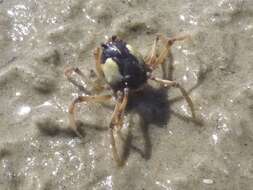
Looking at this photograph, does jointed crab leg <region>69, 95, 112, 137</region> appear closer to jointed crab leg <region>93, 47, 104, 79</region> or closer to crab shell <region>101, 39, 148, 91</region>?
crab shell <region>101, 39, 148, 91</region>

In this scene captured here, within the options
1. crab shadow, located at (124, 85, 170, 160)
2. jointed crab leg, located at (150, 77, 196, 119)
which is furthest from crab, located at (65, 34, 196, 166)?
crab shadow, located at (124, 85, 170, 160)

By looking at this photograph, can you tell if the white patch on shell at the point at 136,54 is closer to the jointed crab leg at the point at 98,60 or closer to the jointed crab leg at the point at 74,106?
the jointed crab leg at the point at 98,60

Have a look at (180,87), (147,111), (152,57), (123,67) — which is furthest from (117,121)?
(152,57)

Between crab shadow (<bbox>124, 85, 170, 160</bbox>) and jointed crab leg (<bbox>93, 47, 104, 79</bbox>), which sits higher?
jointed crab leg (<bbox>93, 47, 104, 79</bbox>)

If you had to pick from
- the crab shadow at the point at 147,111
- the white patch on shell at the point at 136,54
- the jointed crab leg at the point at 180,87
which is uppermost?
the white patch on shell at the point at 136,54

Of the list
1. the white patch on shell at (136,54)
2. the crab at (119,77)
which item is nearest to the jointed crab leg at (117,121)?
the crab at (119,77)
